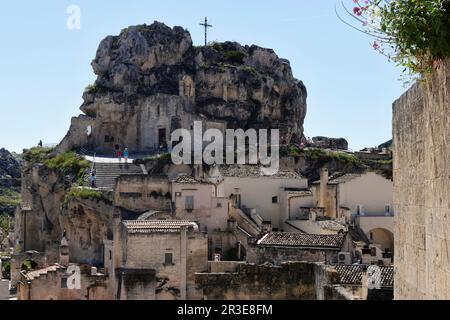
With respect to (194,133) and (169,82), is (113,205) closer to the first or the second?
(194,133)

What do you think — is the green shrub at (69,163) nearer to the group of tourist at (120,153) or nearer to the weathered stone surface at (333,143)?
the group of tourist at (120,153)

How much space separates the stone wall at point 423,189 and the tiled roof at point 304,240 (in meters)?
23.9

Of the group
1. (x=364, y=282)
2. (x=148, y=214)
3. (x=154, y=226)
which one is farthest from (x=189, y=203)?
(x=364, y=282)

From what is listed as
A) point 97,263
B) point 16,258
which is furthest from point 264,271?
point 16,258

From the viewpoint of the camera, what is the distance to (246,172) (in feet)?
154

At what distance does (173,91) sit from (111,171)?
16.6m

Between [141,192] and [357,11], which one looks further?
[141,192]

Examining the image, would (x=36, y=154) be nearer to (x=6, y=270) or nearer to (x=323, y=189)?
(x=6, y=270)

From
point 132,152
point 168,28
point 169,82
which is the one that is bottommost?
point 132,152
